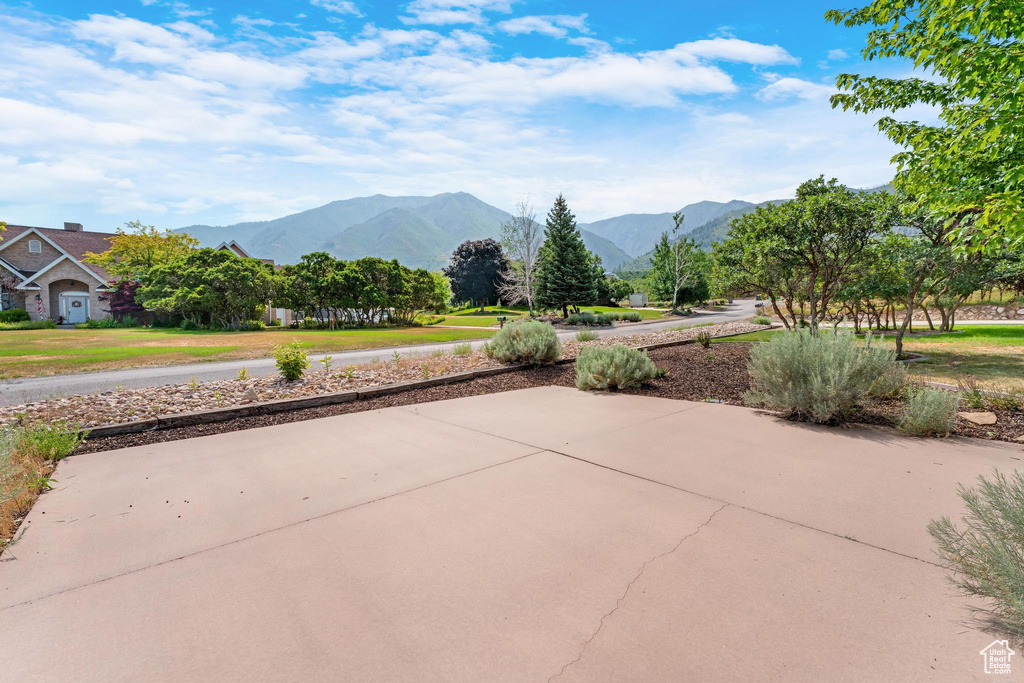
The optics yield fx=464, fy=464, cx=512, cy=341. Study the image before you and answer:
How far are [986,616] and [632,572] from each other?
1.44 meters

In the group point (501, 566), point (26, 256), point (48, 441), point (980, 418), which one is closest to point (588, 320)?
point (980, 418)

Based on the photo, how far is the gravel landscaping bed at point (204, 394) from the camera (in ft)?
18.3

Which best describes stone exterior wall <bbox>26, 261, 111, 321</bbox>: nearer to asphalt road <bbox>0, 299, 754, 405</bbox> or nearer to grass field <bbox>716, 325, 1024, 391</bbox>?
A: asphalt road <bbox>0, 299, 754, 405</bbox>

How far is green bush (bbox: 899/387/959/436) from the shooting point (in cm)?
453

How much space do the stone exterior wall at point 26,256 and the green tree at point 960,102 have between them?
45465mm

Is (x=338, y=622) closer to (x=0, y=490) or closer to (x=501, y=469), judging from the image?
(x=501, y=469)

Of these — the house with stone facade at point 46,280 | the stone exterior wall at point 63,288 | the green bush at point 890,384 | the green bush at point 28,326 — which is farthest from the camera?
the stone exterior wall at point 63,288

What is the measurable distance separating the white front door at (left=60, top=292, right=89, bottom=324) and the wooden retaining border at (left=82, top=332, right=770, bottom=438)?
35.9 meters

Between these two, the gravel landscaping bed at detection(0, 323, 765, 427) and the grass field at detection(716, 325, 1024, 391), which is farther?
the grass field at detection(716, 325, 1024, 391)

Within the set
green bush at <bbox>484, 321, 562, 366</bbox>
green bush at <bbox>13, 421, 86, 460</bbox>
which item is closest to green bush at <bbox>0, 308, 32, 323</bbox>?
green bush at <bbox>13, 421, 86, 460</bbox>

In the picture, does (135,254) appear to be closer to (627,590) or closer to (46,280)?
(46,280)

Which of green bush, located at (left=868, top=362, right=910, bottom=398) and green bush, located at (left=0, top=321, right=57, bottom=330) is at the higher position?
green bush, located at (left=0, top=321, right=57, bottom=330)

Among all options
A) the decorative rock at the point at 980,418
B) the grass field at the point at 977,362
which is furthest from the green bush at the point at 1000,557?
the grass field at the point at 977,362

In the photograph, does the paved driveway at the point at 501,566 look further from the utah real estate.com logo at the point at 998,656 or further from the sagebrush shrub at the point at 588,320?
the sagebrush shrub at the point at 588,320
